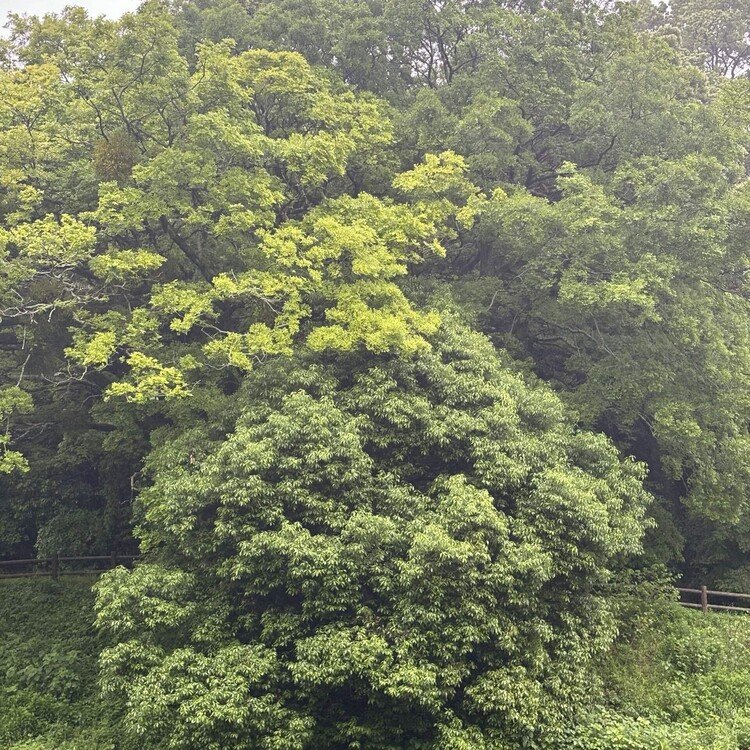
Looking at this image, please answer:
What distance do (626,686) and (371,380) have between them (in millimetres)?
6712

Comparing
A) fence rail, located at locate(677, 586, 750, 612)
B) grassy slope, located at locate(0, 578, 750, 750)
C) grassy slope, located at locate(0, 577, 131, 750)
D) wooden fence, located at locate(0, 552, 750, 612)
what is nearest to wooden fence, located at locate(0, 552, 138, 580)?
wooden fence, located at locate(0, 552, 750, 612)

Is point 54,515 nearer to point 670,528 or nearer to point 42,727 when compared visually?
point 42,727

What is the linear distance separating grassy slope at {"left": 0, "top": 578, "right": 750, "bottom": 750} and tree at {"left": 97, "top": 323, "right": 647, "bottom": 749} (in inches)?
40.6

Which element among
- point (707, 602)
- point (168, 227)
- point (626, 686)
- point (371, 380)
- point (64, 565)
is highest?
point (168, 227)

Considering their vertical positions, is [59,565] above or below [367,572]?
below

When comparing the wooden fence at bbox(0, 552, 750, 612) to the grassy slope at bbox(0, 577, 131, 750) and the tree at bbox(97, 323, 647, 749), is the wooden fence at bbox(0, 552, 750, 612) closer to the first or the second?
the grassy slope at bbox(0, 577, 131, 750)

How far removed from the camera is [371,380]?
12.2m

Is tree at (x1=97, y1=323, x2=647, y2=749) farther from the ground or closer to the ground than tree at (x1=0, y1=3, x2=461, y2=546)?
closer to the ground

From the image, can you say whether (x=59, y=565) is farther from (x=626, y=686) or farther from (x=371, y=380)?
(x=626, y=686)

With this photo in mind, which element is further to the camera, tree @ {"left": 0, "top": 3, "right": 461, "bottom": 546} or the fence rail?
the fence rail

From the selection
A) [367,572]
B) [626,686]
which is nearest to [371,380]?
[367,572]

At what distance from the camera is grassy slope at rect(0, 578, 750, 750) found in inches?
384

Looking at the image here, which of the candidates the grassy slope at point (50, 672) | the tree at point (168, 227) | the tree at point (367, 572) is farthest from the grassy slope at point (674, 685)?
the grassy slope at point (50, 672)

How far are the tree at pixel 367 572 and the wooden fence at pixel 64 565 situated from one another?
18.5 feet
